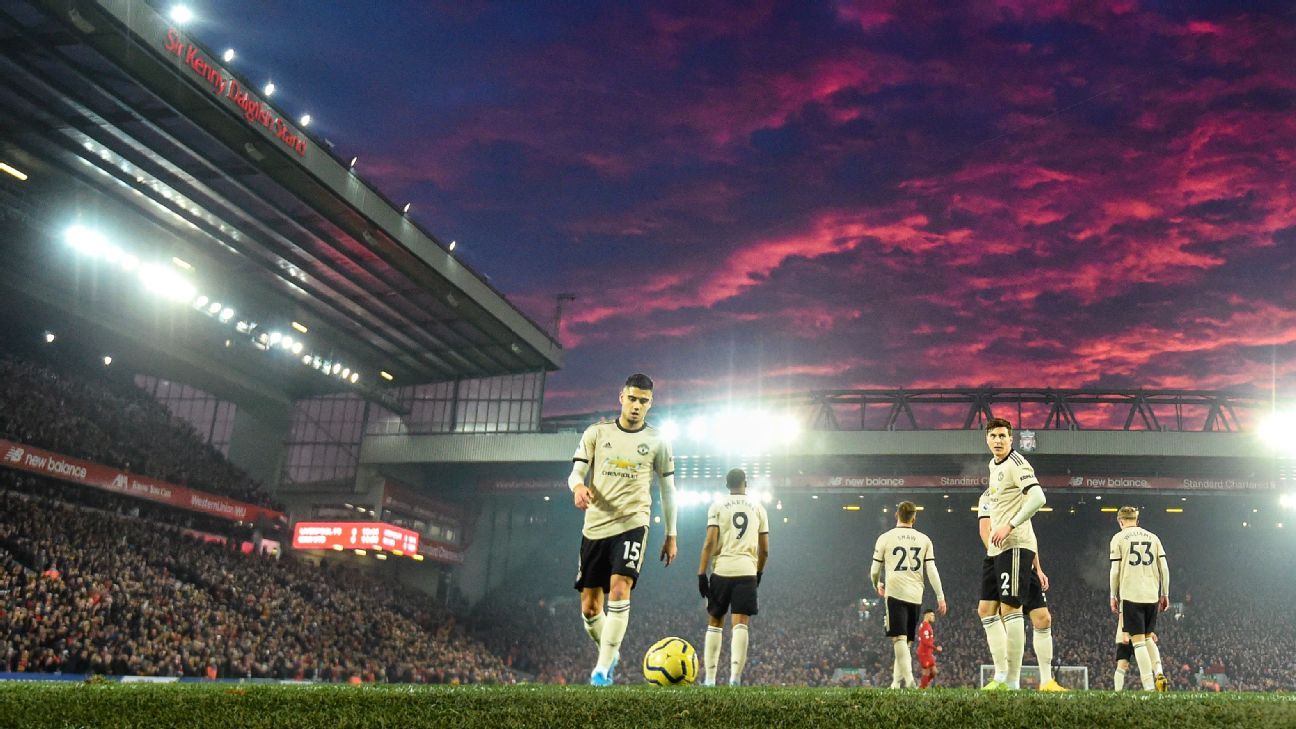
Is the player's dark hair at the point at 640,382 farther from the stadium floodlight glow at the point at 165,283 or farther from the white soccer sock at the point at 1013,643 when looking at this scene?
the stadium floodlight glow at the point at 165,283

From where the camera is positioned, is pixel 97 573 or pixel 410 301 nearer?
pixel 97 573

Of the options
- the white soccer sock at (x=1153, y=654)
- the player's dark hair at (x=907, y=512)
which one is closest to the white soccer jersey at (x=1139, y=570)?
the white soccer sock at (x=1153, y=654)

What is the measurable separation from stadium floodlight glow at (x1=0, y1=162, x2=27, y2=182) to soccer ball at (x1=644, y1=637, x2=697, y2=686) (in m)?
27.0

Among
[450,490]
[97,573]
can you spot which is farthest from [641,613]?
[97,573]

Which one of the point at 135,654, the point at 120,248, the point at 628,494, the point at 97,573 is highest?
the point at 120,248

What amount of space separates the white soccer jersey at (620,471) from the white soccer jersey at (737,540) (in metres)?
1.79

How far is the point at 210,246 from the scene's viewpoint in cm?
3169

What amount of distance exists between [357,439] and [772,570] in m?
23.4

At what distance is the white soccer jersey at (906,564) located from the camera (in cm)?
1125

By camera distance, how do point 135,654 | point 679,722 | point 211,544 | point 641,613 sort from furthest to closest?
point 641,613, point 211,544, point 135,654, point 679,722

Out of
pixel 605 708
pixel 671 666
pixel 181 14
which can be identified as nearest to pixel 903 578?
pixel 671 666

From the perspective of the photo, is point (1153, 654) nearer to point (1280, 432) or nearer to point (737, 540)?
point (737, 540)

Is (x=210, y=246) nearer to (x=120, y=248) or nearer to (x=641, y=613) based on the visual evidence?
(x=120, y=248)

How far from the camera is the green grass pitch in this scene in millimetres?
5309
